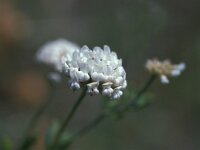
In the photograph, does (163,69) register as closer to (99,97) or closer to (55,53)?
(55,53)

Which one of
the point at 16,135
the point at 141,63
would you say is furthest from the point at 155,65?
the point at 141,63

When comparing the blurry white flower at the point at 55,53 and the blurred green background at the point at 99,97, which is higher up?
the blurred green background at the point at 99,97

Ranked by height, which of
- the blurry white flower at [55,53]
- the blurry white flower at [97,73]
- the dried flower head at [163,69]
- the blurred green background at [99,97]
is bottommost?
the blurry white flower at [97,73]

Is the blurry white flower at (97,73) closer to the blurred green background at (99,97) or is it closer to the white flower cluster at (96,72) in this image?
the white flower cluster at (96,72)

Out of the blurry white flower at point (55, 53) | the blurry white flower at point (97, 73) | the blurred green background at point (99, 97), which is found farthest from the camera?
the blurred green background at point (99, 97)

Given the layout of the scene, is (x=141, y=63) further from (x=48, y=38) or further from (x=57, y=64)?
(x=57, y=64)

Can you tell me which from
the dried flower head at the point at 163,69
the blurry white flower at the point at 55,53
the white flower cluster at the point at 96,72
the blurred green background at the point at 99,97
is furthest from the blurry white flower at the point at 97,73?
the blurred green background at the point at 99,97
